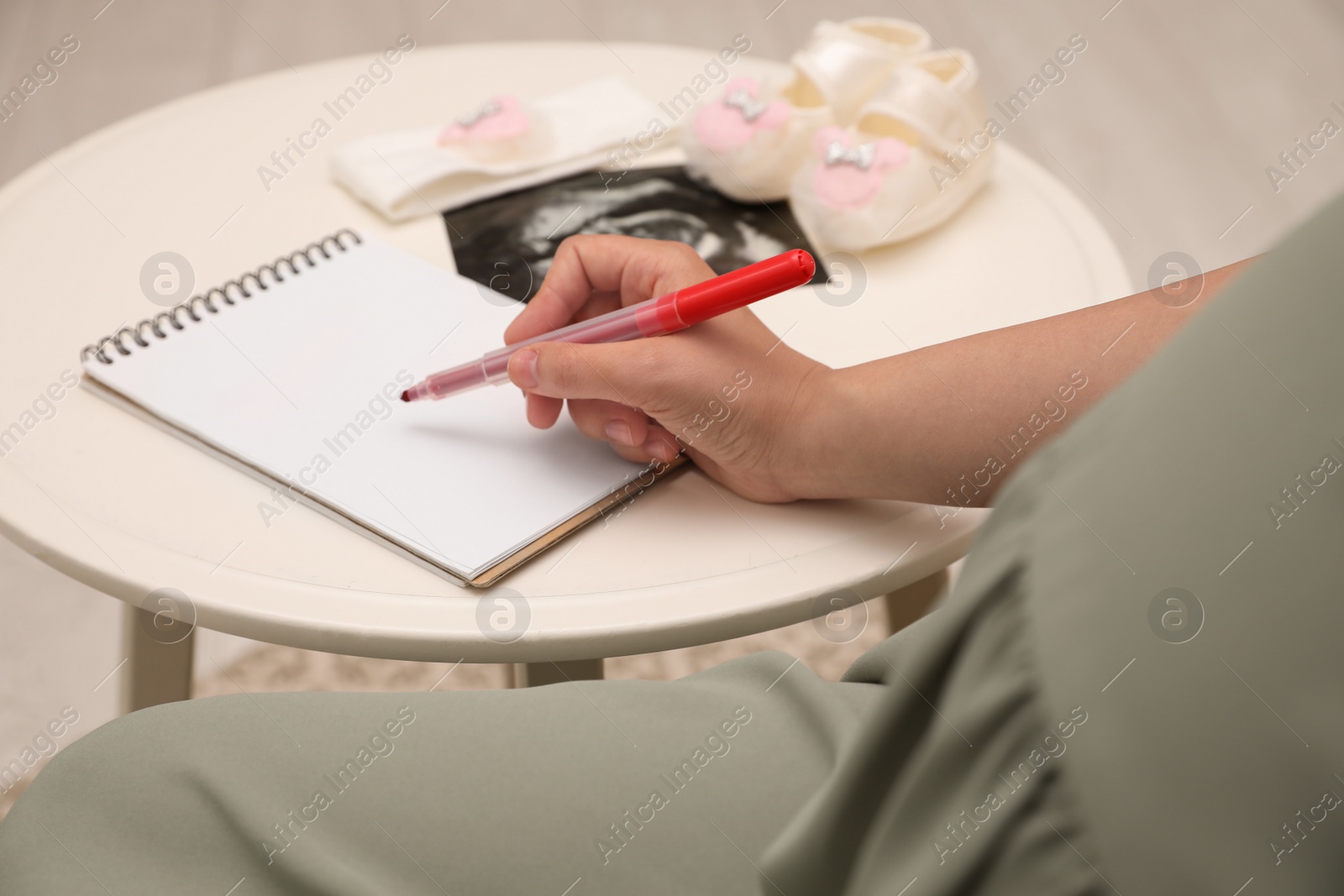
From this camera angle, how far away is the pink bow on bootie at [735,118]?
79cm

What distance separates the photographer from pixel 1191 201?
2.17m

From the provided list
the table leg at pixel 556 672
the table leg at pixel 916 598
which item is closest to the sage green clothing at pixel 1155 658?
the table leg at pixel 556 672

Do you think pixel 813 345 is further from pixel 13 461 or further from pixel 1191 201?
pixel 1191 201

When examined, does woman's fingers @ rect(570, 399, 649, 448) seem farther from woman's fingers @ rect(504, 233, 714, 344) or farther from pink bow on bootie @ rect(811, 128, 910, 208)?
pink bow on bootie @ rect(811, 128, 910, 208)

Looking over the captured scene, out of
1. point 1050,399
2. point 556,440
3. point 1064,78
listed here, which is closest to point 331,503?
point 556,440

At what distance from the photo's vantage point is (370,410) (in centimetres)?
61

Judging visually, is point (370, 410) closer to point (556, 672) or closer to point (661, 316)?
point (661, 316)

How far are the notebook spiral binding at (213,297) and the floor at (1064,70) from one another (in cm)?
158

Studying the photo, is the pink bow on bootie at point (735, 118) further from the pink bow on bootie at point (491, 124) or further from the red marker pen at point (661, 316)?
the red marker pen at point (661, 316)

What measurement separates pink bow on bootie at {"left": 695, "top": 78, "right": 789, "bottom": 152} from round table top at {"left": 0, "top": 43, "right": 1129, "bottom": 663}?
0.13m

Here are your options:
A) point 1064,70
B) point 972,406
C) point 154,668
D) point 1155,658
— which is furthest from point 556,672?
point 1064,70

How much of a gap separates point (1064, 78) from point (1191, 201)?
58 cm

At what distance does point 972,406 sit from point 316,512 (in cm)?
36

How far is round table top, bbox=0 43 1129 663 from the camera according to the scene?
0.52 metres
